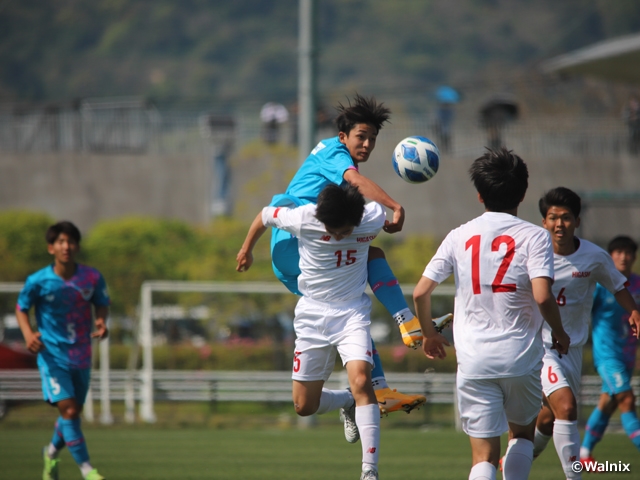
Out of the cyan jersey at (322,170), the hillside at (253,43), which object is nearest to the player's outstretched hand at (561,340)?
the cyan jersey at (322,170)

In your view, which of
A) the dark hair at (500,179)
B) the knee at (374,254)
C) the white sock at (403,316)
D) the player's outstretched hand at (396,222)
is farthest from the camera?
the knee at (374,254)

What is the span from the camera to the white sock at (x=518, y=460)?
18.9 ft

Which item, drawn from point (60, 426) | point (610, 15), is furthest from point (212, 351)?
point (610, 15)

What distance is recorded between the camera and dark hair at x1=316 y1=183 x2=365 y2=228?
6.28 meters

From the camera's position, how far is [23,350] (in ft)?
51.2

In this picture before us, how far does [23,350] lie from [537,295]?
1231 centimetres

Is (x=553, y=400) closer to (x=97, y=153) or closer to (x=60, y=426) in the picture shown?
(x=60, y=426)

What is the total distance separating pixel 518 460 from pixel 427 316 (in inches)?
44.9

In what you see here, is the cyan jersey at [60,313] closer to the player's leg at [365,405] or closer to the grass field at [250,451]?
the grass field at [250,451]

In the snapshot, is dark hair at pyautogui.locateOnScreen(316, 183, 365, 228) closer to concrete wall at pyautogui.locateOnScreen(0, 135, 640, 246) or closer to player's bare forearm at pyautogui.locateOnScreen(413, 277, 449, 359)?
player's bare forearm at pyautogui.locateOnScreen(413, 277, 449, 359)

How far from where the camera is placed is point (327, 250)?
21.4 ft

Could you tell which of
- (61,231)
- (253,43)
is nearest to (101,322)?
(61,231)

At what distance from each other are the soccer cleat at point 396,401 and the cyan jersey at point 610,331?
Answer: 10.7 ft

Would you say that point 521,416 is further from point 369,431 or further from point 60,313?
point 60,313
